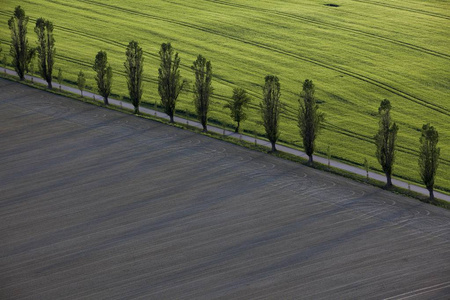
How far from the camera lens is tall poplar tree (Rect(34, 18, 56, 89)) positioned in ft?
311

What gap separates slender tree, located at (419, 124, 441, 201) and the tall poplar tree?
160 ft

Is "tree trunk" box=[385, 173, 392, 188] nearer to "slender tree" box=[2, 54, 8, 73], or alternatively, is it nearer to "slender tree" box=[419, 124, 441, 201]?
"slender tree" box=[419, 124, 441, 201]

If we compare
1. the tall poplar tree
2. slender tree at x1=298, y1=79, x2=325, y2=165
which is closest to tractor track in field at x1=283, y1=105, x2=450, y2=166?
slender tree at x1=298, y1=79, x2=325, y2=165

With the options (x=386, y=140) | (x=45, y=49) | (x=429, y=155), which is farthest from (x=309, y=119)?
(x=45, y=49)

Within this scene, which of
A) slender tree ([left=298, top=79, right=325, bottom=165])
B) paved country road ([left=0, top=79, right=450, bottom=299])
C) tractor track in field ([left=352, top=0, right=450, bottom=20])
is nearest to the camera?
paved country road ([left=0, top=79, right=450, bottom=299])

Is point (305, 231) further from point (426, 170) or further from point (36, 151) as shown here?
point (36, 151)

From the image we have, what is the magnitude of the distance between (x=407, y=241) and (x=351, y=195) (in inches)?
372

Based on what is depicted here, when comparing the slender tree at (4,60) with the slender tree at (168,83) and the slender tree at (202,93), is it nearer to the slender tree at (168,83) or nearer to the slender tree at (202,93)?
the slender tree at (168,83)

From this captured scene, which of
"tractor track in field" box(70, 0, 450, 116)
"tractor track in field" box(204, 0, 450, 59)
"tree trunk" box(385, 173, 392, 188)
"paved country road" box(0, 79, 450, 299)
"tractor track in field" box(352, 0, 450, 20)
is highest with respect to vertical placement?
"tractor track in field" box(352, 0, 450, 20)

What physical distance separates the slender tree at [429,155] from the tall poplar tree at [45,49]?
1917 inches

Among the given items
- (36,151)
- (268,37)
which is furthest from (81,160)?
(268,37)

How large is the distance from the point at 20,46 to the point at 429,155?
55.9 m

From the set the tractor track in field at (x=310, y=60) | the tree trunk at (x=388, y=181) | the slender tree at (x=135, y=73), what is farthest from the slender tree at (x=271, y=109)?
the tractor track in field at (x=310, y=60)

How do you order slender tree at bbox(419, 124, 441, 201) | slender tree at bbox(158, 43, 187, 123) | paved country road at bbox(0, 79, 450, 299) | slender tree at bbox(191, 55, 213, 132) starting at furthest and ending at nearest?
1. slender tree at bbox(158, 43, 187, 123)
2. slender tree at bbox(191, 55, 213, 132)
3. slender tree at bbox(419, 124, 441, 201)
4. paved country road at bbox(0, 79, 450, 299)
